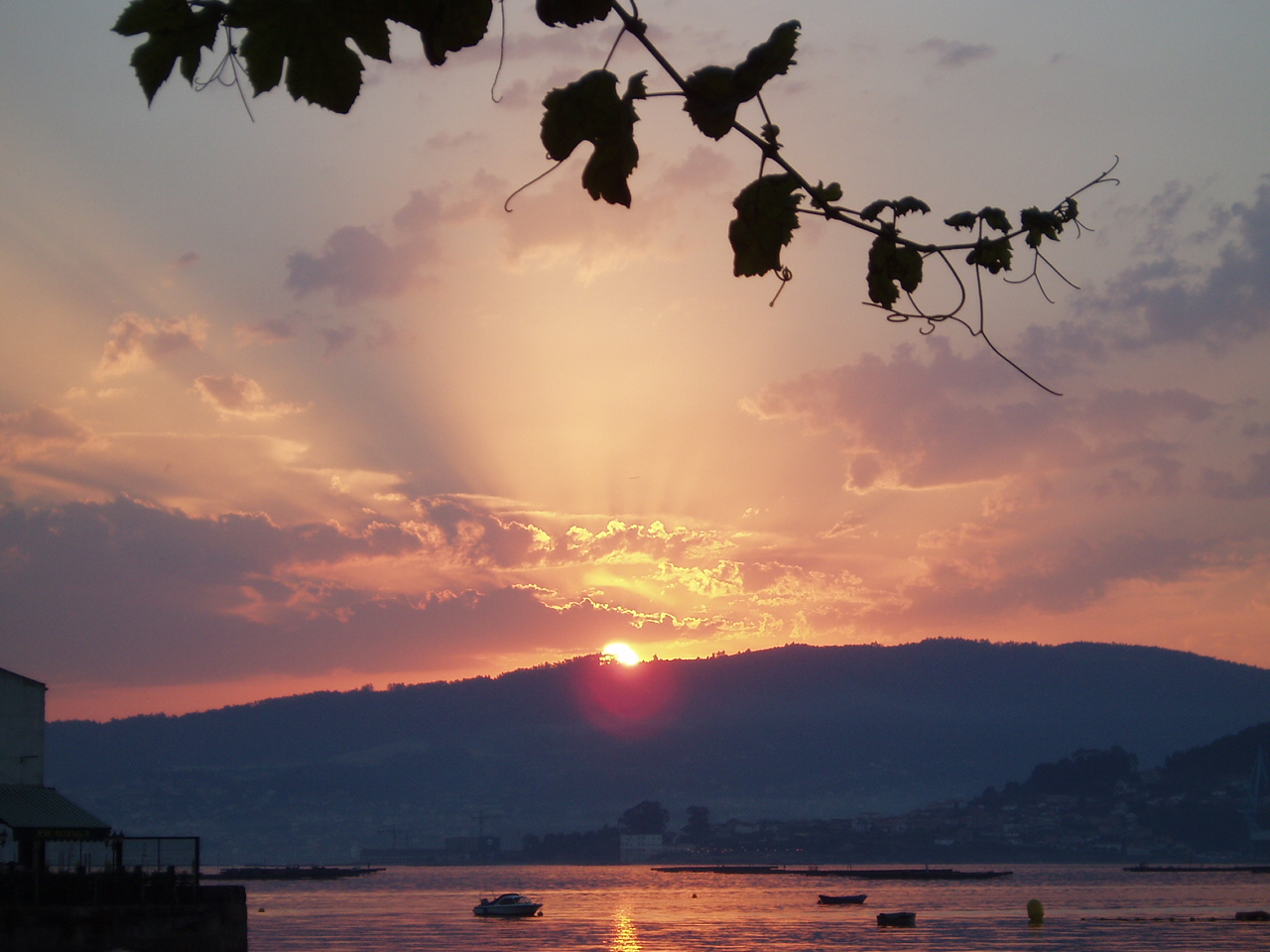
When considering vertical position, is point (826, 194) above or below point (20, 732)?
below

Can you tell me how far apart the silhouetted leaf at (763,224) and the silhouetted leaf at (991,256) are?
2.10 feet

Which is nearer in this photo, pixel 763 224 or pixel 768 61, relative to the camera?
pixel 768 61

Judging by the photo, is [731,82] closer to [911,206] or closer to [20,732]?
[911,206]

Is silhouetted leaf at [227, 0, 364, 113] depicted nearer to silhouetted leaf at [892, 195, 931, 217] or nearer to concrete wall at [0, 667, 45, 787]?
silhouetted leaf at [892, 195, 931, 217]

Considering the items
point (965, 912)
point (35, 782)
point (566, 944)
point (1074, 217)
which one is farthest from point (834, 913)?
point (1074, 217)

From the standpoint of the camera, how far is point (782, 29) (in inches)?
131

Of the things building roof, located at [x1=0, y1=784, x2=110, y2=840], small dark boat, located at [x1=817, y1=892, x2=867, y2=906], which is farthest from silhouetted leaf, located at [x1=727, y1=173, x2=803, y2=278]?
small dark boat, located at [x1=817, y1=892, x2=867, y2=906]

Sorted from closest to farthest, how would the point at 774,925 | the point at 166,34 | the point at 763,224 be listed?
1. the point at 166,34
2. the point at 763,224
3. the point at 774,925

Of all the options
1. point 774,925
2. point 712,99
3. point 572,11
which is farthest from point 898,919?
point 572,11

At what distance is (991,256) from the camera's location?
4.11 meters

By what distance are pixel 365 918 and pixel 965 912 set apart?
7091cm

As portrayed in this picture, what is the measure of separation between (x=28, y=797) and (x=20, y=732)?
10.4ft

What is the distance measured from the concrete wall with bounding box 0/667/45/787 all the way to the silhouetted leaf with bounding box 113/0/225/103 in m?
52.8

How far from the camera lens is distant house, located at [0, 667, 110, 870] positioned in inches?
1793
